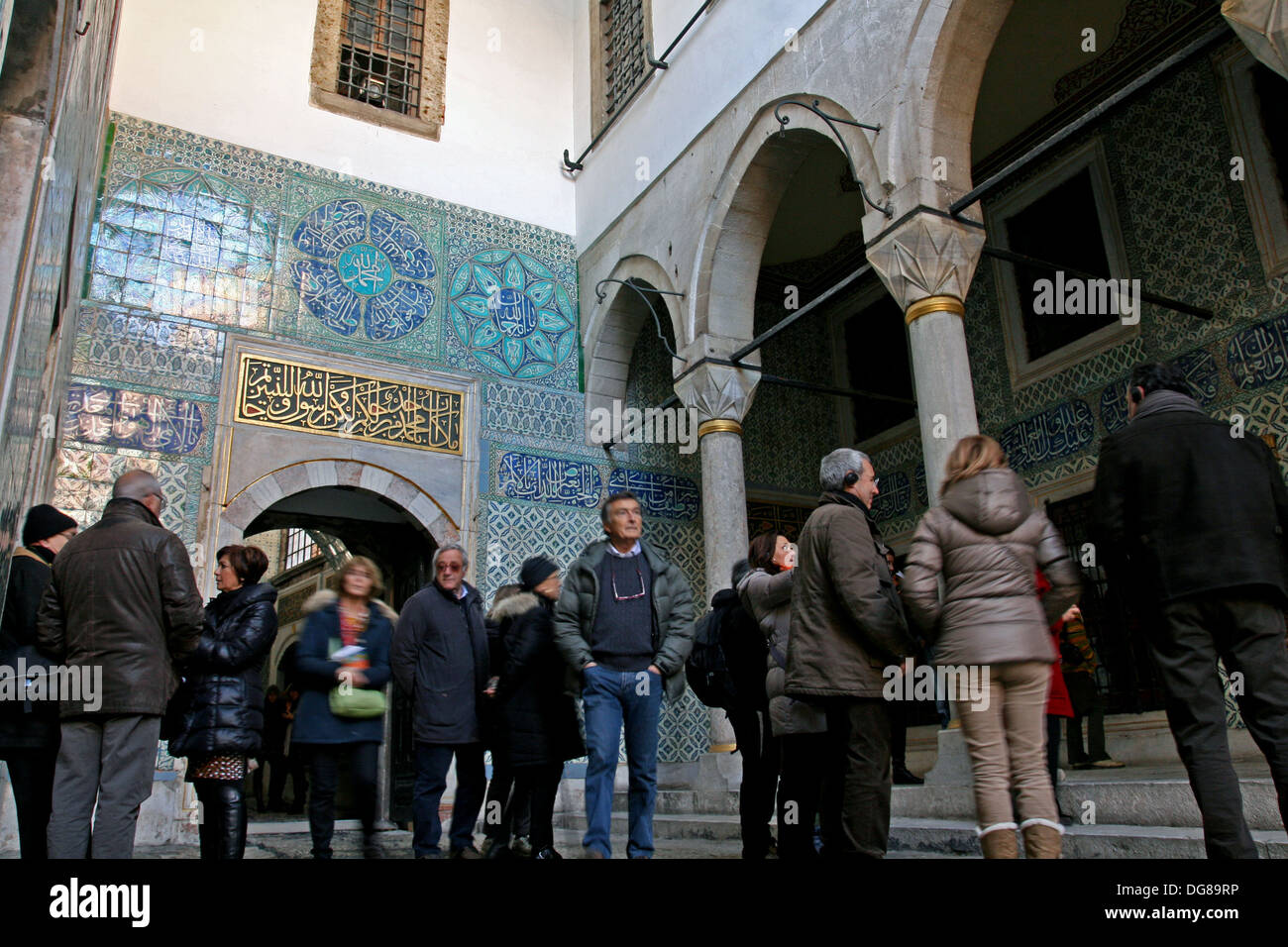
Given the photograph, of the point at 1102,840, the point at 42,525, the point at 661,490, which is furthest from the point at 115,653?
the point at 661,490

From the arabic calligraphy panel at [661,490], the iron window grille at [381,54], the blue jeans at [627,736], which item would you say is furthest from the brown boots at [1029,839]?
the iron window grille at [381,54]

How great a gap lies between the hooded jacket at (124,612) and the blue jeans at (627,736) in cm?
131

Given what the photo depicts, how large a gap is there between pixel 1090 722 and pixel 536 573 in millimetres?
4059

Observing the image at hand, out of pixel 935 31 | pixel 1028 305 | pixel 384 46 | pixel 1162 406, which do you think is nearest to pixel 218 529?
pixel 384 46

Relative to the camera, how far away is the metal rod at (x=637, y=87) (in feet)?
27.1

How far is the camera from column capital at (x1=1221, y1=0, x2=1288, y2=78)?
13.0ft

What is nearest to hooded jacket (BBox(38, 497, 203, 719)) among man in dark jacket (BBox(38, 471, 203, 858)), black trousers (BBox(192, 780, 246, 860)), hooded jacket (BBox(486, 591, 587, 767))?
man in dark jacket (BBox(38, 471, 203, 858))

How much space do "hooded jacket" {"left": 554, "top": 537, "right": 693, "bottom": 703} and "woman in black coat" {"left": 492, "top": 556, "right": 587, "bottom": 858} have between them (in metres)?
0.20

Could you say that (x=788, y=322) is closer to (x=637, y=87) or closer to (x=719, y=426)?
(x=719, y=426)

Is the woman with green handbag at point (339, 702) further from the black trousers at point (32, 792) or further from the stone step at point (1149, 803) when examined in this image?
the stone step at point (1149, 803)

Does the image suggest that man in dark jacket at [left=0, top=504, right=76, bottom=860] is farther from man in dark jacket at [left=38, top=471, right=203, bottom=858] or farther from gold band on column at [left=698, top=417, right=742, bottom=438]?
gold band on column at [left=698, top=417, right=742, bottom=438]

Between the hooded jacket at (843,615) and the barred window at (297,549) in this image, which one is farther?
the barred window at (297,549)

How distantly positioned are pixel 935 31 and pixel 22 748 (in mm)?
5838
